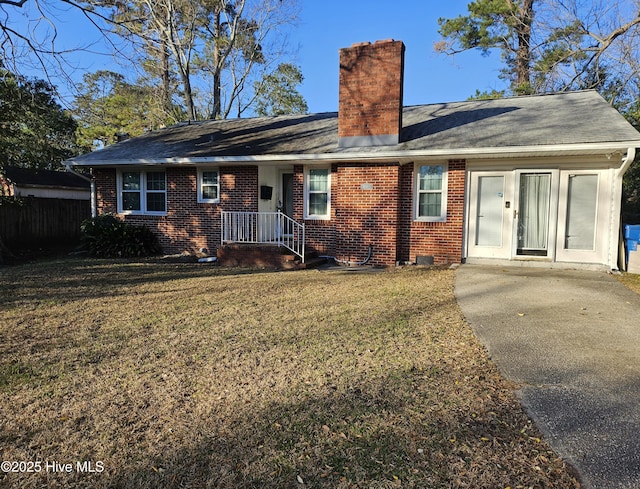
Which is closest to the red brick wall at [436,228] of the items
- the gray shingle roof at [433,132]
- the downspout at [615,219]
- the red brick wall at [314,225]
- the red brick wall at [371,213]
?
the red brick wall at [371,213]

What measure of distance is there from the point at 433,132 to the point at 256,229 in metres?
4.96

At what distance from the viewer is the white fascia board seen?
25.1 feet

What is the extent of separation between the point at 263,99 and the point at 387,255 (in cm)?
2046

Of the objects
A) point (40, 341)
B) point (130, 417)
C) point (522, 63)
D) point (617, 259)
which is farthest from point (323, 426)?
point (522, 63)

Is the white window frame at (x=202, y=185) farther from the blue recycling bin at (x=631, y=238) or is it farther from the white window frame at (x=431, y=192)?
the blue recycling bin at (x=631, y=238)

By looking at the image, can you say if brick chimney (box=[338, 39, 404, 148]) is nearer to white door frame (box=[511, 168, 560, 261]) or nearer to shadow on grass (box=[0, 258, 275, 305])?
white door frame (box=[511, 168, 560, 261])

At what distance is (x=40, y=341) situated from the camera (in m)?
4.21

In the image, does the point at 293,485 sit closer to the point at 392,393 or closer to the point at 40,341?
the point at 392,393

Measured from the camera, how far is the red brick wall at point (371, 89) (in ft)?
31.2

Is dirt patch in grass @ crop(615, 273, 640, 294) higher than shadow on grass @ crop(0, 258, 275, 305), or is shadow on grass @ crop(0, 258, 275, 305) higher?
dirt patch in grass @ crop(615, 273, 640, 294)

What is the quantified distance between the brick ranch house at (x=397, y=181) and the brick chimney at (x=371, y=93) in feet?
0.08

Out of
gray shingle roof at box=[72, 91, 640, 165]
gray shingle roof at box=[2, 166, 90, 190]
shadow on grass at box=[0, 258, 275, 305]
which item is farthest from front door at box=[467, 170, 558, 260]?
gray shingle roof at box=[2, 166, 90, 190]

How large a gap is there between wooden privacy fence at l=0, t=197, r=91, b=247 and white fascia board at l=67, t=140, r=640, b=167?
103 inches

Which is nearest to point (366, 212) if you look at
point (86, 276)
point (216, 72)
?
point (86, 276)
